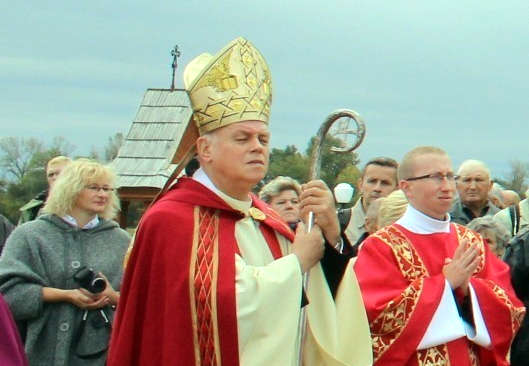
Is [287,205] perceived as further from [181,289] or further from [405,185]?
[181,289]

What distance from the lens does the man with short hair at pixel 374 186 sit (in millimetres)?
8547

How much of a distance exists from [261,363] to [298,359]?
327 millimetres

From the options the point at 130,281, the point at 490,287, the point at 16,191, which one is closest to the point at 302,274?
the point at 130,281

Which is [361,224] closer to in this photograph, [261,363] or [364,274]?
[364,274]

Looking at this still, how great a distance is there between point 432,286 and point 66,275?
2555 mm

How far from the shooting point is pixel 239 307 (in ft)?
14.5

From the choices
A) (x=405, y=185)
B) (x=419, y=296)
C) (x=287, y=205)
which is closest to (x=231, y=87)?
(x=405, y=185)

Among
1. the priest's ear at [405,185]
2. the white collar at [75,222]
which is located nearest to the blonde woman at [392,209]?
the priest's ear at [405,185]

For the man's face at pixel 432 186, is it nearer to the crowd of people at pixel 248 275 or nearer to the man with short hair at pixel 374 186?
the crowd of people at pixel 248 275

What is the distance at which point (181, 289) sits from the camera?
440 centimetres

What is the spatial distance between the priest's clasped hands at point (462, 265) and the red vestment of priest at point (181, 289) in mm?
1748

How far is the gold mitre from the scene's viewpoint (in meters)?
4.71

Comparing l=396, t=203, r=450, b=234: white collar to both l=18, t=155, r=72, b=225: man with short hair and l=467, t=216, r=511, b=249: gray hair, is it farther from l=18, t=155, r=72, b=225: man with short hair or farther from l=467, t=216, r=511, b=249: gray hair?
l=18, t=155, r=72, b=225: man with short hair

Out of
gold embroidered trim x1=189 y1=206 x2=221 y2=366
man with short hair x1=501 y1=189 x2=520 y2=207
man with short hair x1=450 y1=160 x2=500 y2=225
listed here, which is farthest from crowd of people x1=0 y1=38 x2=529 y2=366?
man with short hair x1=501 y1=189 x2=520 y2=207
